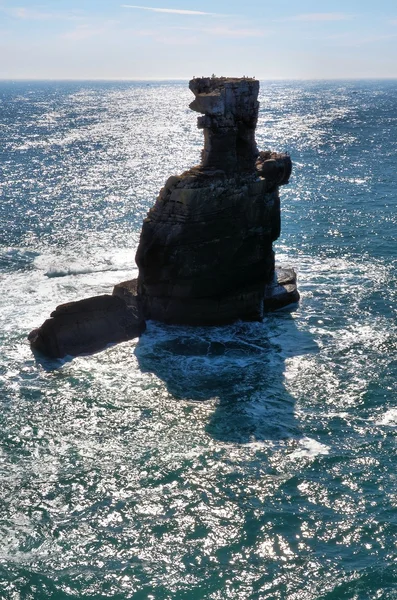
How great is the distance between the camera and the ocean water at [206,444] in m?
27.2

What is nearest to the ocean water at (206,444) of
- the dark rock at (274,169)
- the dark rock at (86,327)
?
the dark rock at (86,327)

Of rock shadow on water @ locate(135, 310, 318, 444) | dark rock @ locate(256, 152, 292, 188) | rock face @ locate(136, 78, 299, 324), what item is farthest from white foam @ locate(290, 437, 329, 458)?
dark rock @ locate(256, 152, 292, 188)

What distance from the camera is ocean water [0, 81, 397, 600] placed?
27250 mm

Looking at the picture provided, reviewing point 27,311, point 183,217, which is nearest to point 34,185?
point 27,311

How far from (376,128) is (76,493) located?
492 feet

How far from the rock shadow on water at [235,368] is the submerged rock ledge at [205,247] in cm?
180

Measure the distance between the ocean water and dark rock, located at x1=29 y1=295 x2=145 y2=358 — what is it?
110 centimetres

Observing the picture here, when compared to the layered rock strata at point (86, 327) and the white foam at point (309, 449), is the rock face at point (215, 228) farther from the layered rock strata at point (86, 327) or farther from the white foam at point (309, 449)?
the white foam at point (309, 449)

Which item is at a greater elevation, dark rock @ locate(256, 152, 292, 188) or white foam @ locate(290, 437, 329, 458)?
dark rock @ locate(256, 152, 292, 188)

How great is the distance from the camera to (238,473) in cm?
3303

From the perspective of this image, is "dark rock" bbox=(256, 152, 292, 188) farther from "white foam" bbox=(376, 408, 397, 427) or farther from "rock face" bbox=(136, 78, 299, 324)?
"white foam" bbox=(376, 408, 397, 427)

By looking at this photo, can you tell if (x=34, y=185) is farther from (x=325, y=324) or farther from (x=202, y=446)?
(x=202, y=446)

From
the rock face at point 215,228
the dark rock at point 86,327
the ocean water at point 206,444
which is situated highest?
the rock face at point 215,228

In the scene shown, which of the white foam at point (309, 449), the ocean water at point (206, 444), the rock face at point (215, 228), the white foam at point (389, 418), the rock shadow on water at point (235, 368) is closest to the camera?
the ocean water at point (206, 444)
